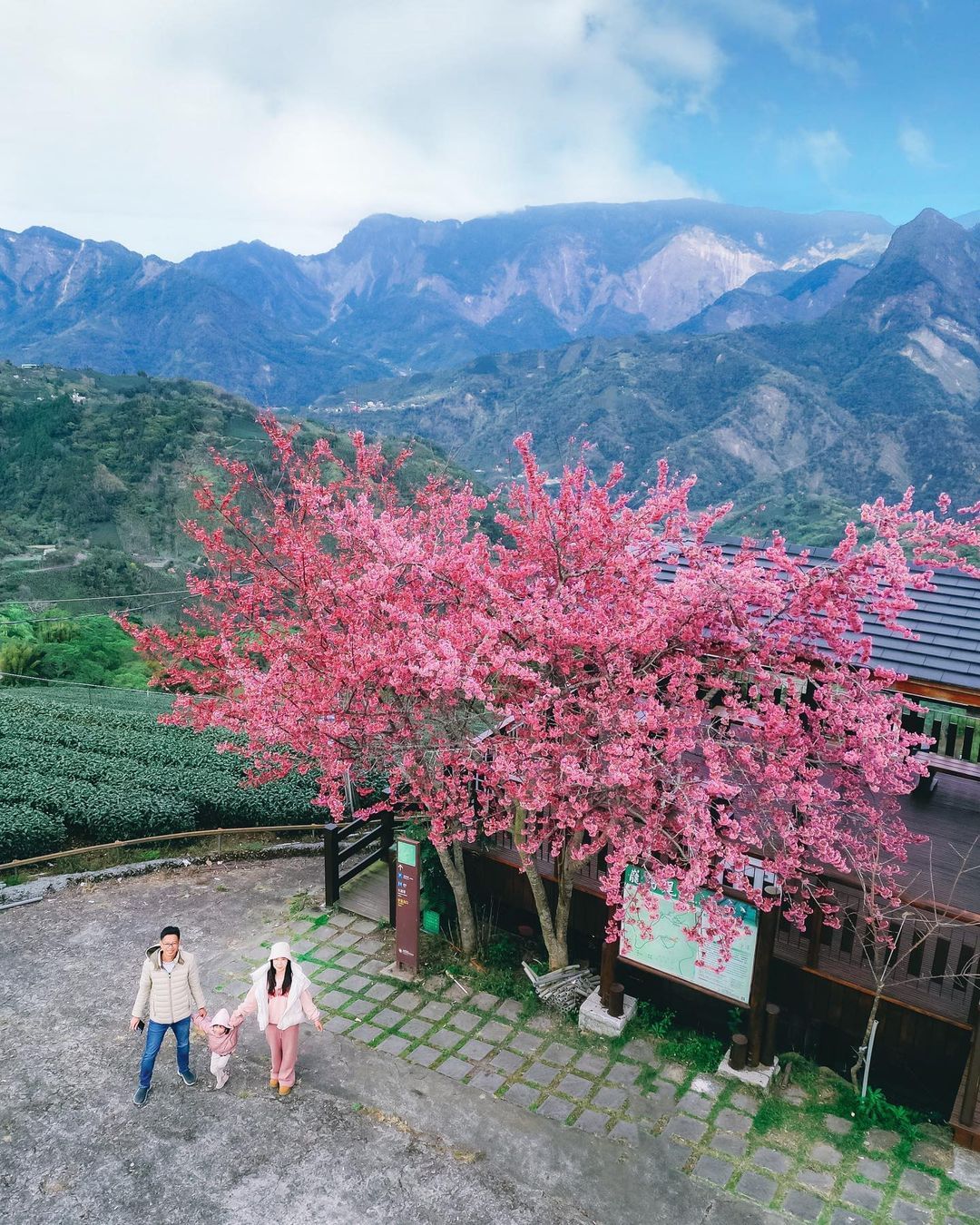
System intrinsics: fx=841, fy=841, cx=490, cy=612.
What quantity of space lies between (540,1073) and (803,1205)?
2.28 metres

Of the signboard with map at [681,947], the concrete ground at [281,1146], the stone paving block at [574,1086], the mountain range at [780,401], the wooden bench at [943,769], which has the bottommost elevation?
the concrete ground at [281,1146]

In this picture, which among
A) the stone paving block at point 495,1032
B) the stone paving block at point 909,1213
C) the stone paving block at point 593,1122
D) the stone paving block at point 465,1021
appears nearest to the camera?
the stone paving block at point 909,1213

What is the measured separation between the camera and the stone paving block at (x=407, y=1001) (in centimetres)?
829

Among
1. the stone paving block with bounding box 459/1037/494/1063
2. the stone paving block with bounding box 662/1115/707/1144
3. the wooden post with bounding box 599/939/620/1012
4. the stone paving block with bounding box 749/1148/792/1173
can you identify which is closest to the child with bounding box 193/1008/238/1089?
the stone paving block with bounding box 459/1037/494/1063

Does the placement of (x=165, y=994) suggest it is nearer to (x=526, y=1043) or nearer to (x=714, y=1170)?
(x=526, y=1043)

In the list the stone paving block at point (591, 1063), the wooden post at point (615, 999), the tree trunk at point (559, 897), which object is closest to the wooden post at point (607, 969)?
the wooden post at point (615, 999)

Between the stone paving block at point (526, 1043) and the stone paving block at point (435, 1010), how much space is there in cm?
77

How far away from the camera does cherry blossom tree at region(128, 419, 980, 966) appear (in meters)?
6.83

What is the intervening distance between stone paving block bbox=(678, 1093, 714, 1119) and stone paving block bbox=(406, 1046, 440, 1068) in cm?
217

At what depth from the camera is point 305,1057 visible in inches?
298

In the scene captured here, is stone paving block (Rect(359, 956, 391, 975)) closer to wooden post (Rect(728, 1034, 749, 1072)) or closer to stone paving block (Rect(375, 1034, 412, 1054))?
stone paving block (Rect(375, 1034, 412, 1054))

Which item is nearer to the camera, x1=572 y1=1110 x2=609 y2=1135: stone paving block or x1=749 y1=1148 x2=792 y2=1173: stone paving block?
x1=749 y1=1148 x2=792 y2=1173: stone paving block

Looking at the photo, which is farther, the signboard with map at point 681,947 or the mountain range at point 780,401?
the mountain range at point 780,401

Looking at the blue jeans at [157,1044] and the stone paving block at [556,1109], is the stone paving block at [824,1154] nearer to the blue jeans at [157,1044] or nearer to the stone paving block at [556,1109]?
the stone paving block at [556,1109]
